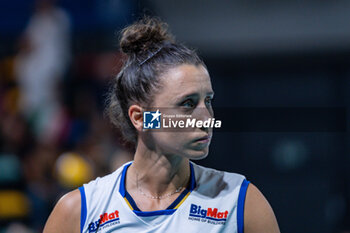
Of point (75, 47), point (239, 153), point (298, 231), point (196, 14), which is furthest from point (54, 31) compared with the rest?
point (298, 231)

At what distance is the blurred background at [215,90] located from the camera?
3631 mm

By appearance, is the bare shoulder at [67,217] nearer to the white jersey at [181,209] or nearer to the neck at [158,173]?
the white jersey at [181,209]

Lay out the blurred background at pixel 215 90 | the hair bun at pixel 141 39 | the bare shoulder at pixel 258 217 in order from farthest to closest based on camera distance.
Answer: the blurred background at pixel 215 90, the hair bun at pixel 141 39, the bare shoulder at pixel 258 217

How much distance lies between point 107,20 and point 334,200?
2.30m

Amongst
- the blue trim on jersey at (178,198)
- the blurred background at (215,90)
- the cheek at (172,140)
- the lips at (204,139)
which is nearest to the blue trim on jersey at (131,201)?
the blue trim on jersey at (178,198)

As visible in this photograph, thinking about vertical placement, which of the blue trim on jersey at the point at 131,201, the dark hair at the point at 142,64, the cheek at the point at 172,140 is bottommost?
the blue trim on jersey at the point at 131,201

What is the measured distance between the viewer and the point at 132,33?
219cm

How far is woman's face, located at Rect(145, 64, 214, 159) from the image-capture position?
196cm

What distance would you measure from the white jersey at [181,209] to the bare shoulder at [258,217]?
0.02 meters

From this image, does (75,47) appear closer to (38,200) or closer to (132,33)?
(38,200)

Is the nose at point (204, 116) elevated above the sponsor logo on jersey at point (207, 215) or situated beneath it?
elevated above

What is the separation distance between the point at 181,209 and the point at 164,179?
15 centimetres

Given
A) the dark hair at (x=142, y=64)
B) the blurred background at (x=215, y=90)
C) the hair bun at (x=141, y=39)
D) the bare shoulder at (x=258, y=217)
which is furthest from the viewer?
the blurred background at (x=215, y=90)

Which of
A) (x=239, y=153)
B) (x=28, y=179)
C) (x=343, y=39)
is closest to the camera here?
(x=239, y=153)
